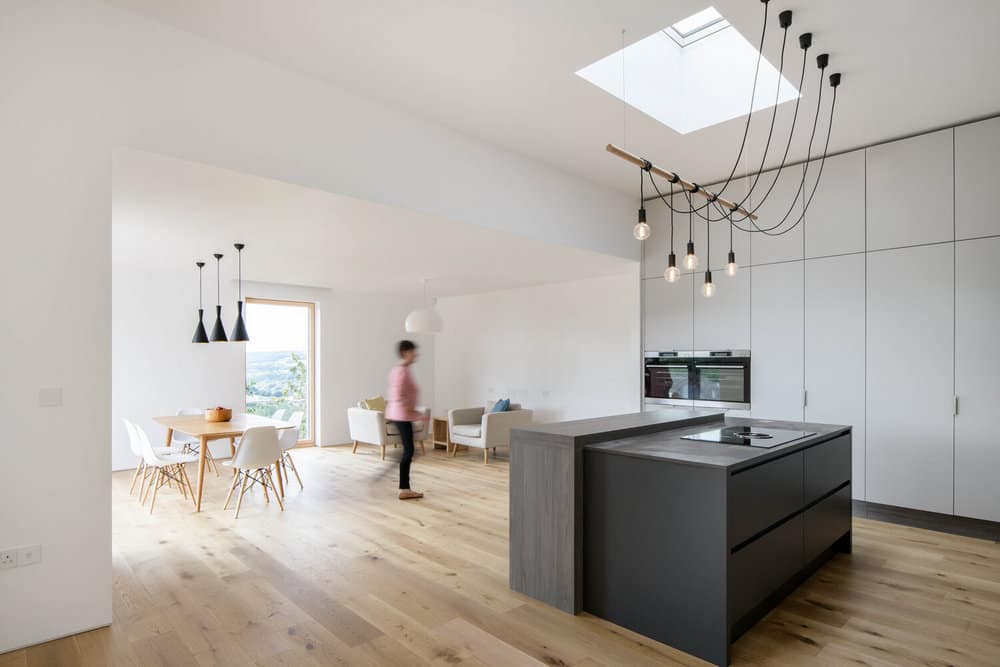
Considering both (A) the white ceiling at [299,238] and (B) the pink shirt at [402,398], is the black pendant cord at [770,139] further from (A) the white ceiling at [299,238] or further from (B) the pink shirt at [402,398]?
(B) the pink shirt at [402,398]

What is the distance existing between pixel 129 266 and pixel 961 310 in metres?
8.33

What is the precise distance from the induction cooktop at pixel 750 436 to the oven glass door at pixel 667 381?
236cm

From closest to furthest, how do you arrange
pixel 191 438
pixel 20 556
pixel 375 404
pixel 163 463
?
pixel 20 556, pixel 163 463, pixel 191 438, pixel 375 404

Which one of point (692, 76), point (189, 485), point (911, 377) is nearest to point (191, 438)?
point (189, 485)

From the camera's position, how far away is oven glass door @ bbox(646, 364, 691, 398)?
6051mm

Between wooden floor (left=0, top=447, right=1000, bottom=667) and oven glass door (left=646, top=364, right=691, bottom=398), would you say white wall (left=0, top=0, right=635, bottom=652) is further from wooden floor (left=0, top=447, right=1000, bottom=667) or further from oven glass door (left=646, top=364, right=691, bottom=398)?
oven glass door (left=646, top=364, right=691, bottom=398)

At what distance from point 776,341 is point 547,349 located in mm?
3213

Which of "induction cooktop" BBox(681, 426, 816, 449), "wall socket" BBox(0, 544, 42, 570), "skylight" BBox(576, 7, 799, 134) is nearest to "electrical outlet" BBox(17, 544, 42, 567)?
"wall socket" BBox(0, 544, 42, 570)

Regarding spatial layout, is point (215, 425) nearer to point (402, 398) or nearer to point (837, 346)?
point (402, 398)

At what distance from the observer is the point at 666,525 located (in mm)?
2625

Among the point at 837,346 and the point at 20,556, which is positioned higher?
the point at 837,346

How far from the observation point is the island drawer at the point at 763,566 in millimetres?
2510

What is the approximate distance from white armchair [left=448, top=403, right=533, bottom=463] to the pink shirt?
1.64 meters

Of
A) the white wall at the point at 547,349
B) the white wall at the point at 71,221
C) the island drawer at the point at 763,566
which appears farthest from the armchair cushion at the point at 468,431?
the white wall at the point at 71,221
